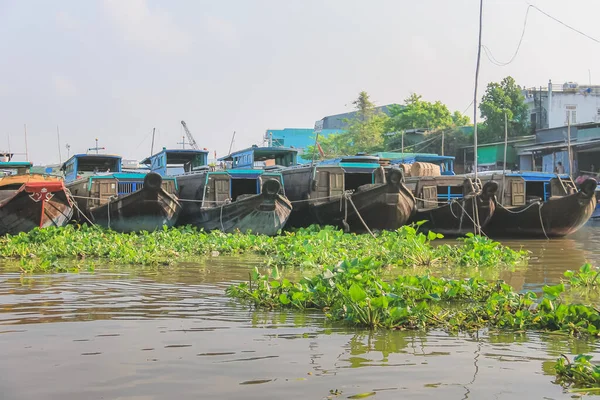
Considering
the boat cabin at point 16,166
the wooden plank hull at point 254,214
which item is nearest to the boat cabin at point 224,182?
the wooden plank hull at point 254,214

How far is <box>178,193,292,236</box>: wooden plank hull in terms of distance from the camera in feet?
48.4

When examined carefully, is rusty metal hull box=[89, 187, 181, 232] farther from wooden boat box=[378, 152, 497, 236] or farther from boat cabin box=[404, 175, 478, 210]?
boat cabin box=[404, 175, 478, 210]

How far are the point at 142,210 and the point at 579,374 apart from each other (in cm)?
1230

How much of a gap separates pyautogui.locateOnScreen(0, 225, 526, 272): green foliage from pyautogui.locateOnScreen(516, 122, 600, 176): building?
18418mm

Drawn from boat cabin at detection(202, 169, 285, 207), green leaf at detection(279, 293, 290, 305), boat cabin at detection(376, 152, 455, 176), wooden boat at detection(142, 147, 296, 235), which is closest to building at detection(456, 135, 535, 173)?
boat cabin at detection(376, 152, 455, 176)

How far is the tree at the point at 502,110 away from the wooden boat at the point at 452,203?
17320mm

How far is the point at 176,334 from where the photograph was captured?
15.6ft

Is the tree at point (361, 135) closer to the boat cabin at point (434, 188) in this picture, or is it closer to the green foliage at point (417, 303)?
the boat cabin at point (434, 188)

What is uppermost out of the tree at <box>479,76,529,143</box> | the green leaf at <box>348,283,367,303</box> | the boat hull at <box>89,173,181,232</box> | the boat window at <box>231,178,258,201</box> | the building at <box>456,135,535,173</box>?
the tree at <box>479,76,529,143</box>

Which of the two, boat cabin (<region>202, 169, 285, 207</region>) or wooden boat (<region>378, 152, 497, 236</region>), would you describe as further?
wooden boat (<region>378, 152, 497, 236</region>)

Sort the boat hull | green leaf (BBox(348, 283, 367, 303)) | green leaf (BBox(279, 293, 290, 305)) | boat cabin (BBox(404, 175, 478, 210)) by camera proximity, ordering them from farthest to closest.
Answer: boat cabin (BBox(404, 175, 478, 210)), the boat hull, green leaf (BBox(279, 293, 290, 305)), green leaf (BBox(348, 283, 367, 303))

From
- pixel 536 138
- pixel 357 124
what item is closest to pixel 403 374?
pixel 536 138

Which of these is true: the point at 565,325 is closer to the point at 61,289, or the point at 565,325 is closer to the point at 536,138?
the point at 61,289

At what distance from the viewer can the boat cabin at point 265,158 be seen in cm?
2016
